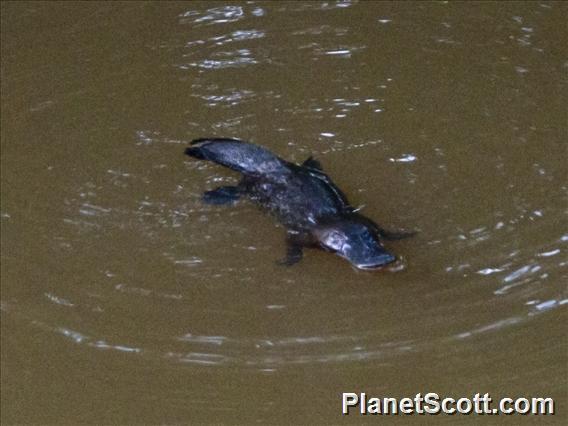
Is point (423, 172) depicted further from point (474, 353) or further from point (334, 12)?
point (334, 12)

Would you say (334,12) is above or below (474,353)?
above

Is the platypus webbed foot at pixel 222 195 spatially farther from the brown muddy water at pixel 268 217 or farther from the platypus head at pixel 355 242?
the platypus head at pixel 355 242

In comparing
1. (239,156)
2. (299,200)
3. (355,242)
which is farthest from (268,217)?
(355,242)

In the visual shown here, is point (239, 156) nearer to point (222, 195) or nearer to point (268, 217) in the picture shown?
point (222, 195)

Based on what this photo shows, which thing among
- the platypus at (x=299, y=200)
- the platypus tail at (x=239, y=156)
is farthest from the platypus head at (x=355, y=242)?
the platypus tail at (x=239, y=156)

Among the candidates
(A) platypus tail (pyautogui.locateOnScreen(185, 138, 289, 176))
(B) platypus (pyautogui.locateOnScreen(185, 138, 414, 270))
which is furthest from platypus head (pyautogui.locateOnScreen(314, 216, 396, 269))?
(A) platypus tail (pyautogui.locateOnScreen(185, 138, 289, 176))

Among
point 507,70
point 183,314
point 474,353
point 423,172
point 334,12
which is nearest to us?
point 474,353

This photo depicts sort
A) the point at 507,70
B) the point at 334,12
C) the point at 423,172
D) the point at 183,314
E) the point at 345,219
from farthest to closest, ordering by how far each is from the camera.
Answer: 1. the point at 334,12
2. the point at 507,70
3. the point at 423,172
4. the point at 345,219
5. the point at 183,314

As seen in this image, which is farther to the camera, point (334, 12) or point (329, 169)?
point (334, 12)

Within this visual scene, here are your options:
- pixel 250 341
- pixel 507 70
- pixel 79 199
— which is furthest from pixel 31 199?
pixel 507 70
